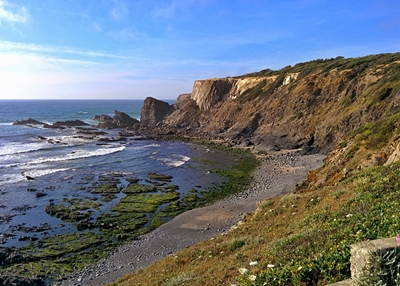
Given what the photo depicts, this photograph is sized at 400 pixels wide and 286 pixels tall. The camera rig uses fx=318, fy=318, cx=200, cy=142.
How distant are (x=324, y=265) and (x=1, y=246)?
23.4 metres

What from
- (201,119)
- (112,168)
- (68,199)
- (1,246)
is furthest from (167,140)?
(1,246)

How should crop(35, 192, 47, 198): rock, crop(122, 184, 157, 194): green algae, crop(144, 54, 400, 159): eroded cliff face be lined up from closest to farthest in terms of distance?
1. crop(35, 192, 47, 198): rock
2. crop(122, 184, 157, 194): green algae
3. crop(144, 54, 400, 159): eroded cliff face

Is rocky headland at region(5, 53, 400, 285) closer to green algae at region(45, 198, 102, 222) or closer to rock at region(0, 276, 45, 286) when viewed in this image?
rock at region(0, 276, 45, 286)

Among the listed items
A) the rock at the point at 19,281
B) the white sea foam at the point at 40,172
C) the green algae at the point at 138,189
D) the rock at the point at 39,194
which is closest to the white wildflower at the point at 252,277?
the rock at the point at 19,281

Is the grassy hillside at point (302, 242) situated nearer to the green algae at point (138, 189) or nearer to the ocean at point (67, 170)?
the ocean at point (67, 170)

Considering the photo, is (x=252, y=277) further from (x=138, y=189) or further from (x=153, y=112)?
(x=153, y=112)

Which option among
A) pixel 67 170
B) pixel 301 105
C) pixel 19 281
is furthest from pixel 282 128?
pixel 19 281

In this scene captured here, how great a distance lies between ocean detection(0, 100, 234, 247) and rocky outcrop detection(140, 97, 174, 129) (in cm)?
2810

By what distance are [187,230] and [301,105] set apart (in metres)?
41.1

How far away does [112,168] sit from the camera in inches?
1783

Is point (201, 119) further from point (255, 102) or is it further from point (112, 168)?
point (112, 168)

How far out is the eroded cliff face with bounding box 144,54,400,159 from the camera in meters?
43.7

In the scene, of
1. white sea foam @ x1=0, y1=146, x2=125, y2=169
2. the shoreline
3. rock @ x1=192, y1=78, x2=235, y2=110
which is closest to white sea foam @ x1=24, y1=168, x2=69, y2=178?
white sea foam @ x1=0, y1=146, x2=125, y2=169

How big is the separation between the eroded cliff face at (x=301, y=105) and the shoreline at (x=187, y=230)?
10.6m
